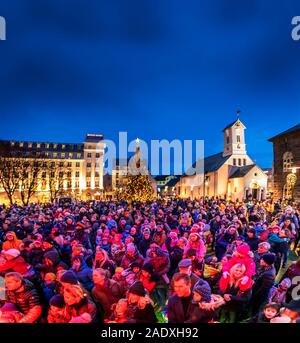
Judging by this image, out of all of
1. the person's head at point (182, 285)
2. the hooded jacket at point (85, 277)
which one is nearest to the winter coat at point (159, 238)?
the hooded jacket at point (85, 277)

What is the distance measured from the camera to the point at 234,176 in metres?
49.4

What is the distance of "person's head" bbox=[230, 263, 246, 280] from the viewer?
533 centimetres

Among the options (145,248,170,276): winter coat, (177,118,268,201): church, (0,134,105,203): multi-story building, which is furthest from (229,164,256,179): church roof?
(145,248,170,276): winter coat

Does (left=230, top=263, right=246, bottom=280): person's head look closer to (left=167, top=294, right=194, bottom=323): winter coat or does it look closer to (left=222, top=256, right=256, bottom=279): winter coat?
(left=222, top=256, right=256, bottom=279): winter coat

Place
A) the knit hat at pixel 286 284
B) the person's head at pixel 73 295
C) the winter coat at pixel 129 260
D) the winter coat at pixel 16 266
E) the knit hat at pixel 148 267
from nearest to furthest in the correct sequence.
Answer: the person's head at pixel 73 295 < the knit hat at pixel 286 284 < the winter coat at pixel 16 266 < the knit hat at pixel 148 267 < the winter coat at pixel 129 260

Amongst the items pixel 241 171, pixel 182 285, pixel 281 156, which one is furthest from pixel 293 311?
pixel 241 171

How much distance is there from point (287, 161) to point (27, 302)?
1240 inches

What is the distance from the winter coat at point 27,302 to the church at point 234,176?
Answer: 4352cm

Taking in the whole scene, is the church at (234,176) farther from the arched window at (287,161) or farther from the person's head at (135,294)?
the person's head at (135,294)

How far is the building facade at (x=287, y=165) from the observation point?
28953 mm

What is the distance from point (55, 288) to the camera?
5.48m

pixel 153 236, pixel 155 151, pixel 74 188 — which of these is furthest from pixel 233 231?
pixel 74 188
